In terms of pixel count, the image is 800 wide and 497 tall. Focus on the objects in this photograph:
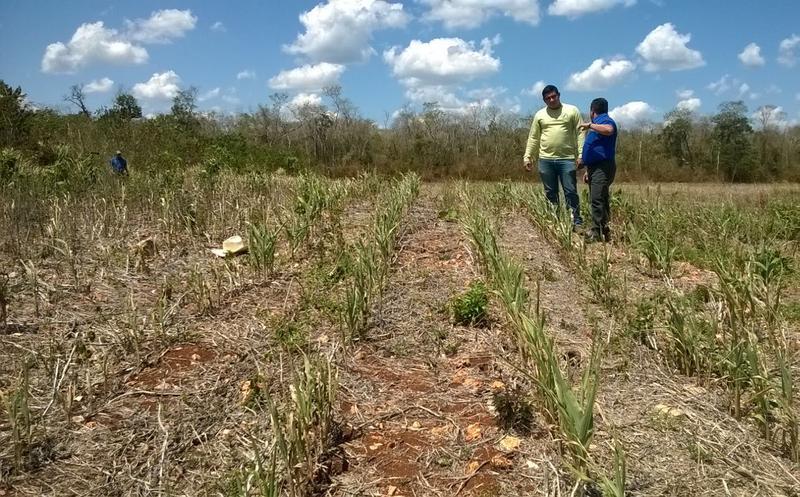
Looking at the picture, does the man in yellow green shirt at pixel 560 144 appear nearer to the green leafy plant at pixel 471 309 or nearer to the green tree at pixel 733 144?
the green leafy plant at pixel 471 309

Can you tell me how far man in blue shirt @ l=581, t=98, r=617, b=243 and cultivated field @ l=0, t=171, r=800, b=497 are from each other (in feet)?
1.81

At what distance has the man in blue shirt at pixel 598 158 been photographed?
5418 mm

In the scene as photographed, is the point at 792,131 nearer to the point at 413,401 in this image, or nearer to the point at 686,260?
the point at 686,260

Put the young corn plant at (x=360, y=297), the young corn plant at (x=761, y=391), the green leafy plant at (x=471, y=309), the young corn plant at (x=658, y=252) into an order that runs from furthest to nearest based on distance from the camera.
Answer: the young corn plant at (x=658, y=252), the green leafy plant at (x=471, y=309), the young corn plant at (x=360, y=297), the young corn plant at (x=761, y=391)

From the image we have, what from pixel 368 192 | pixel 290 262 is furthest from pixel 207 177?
pixel 290 262

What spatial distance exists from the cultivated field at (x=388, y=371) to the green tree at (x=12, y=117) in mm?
7130

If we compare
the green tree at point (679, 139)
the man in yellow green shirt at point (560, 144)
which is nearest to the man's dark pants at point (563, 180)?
the man in yellow green shirt at point (560, 144)

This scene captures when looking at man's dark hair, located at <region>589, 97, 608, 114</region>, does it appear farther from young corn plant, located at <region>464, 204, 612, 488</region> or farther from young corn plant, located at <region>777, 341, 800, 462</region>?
young corn plant, located at <region>777, 341, 800, 462</region>

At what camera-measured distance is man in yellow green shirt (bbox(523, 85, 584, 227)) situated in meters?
5.79

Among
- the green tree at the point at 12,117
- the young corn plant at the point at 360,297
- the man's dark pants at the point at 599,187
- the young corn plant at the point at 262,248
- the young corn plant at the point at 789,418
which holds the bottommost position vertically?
the young corn plant at the point at 789,418

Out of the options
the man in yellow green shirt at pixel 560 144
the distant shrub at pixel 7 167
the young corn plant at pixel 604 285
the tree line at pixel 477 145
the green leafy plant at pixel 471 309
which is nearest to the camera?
the green leafy plant at pixel 471 309

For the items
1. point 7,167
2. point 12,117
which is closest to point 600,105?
point 7,167

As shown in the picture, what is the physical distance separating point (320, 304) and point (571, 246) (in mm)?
2120

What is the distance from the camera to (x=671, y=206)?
700cm
